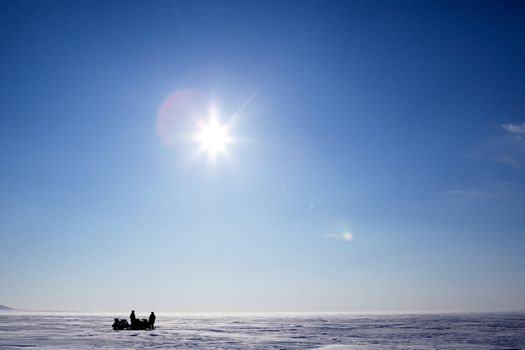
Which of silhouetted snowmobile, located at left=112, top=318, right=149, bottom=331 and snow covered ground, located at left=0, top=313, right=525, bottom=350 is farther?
silhouetted snowmobile, located at left=112, top=318, right=149, bottom=331

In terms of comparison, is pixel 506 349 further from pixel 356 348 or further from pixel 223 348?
pixel 223 348

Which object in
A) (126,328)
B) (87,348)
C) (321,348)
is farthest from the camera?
(126,328)

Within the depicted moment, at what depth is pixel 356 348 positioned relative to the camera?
23062mm

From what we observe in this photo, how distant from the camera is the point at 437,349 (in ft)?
73.1

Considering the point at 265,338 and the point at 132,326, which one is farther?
the point at 132,326

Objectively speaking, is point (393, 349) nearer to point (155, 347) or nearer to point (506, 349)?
point (506, 349)

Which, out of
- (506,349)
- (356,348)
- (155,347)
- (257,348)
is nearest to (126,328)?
(155,347)

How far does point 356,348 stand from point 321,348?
1878mm

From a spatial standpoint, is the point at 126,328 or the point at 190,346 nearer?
the point at 190,346

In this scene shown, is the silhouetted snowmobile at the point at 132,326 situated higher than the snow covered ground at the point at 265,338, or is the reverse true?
the silhouetted snowmobile at the point at 132,326

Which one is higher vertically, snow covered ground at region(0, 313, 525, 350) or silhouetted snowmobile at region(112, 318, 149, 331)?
silhouetted snowmobile at region(112, 318, 149, 331)

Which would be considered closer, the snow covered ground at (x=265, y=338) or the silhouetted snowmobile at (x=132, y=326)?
the snow covered ground at (x=265, y=338)

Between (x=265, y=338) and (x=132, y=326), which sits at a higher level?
(x=132, y=326)

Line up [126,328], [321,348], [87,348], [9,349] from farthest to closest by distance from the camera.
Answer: [126,328], [321,348], [87,348], [9,349]
